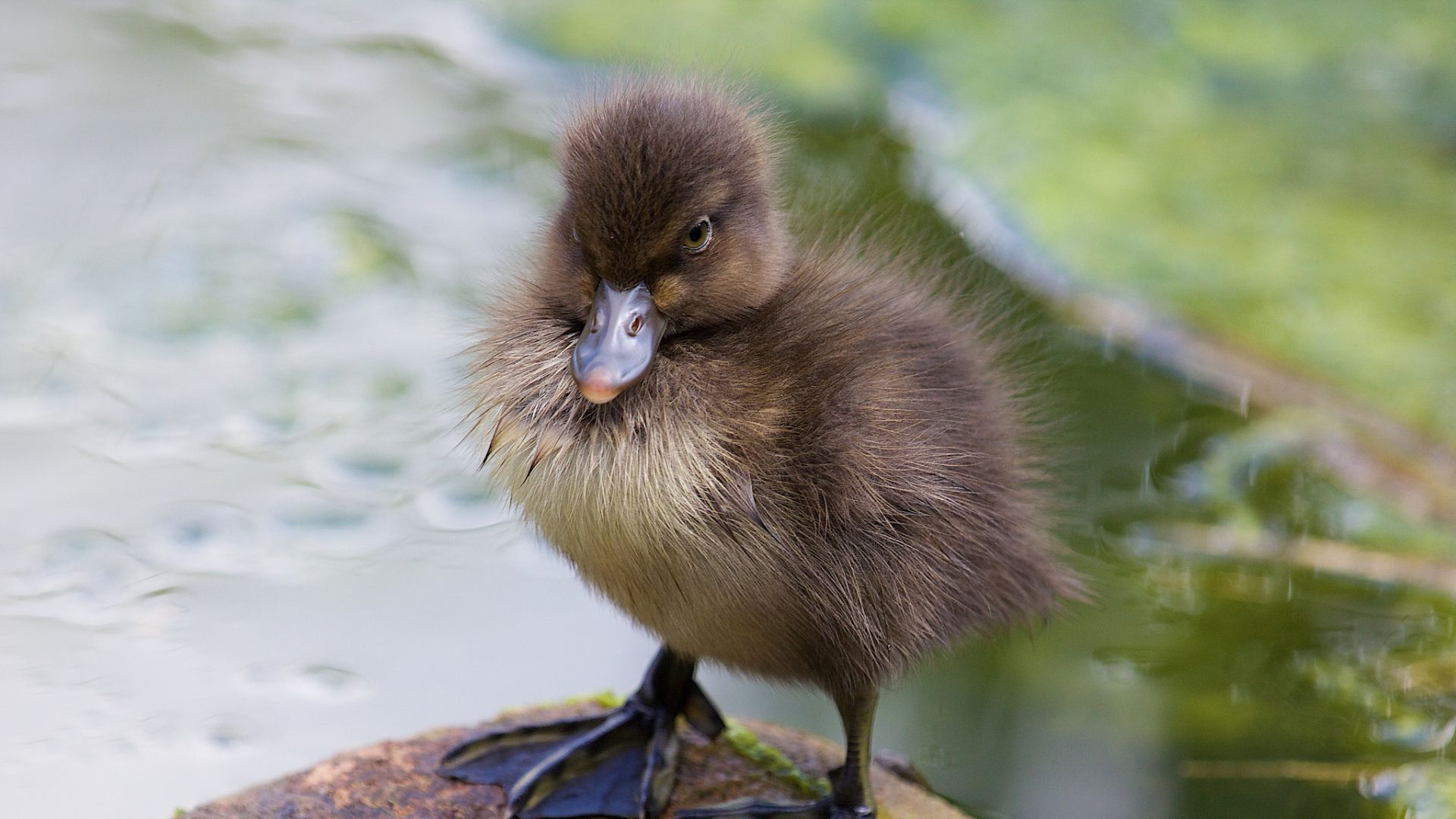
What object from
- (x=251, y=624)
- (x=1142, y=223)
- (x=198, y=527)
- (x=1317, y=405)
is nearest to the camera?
(x=251, y=624)

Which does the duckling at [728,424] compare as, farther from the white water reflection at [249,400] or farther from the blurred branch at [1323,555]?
the blurred branch at [1323,555]

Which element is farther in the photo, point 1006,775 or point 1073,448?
point 1073,448

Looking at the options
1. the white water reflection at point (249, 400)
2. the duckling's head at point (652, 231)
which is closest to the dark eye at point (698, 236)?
the duckling's head at point (652, 231)

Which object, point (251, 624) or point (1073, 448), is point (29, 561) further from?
point (1073, 448)

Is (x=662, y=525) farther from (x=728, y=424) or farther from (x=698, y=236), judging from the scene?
(x=698, y=236)

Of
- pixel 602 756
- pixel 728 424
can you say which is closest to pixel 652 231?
pixel 728 424

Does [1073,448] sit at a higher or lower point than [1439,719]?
higher

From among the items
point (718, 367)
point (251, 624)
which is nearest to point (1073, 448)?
point (718, 367)

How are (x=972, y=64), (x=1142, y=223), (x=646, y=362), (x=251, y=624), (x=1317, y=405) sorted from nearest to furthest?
(x=646, y=362)
(x=251, y=624)
(x=1317, y=405)
(x=1142, y=223)
(x=972, y=64)

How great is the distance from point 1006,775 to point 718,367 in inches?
24.2

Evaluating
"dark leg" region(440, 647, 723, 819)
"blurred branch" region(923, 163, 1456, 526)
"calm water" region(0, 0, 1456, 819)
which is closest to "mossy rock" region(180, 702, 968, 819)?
"dark leg" region(440, 647, 723, 819)

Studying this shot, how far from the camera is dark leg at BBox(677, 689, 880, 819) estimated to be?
1.18m

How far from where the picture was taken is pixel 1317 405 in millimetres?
1894

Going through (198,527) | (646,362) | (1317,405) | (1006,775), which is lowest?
(1006,775)
